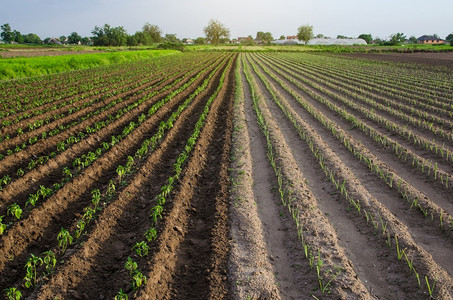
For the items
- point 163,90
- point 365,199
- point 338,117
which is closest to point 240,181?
point 365,199

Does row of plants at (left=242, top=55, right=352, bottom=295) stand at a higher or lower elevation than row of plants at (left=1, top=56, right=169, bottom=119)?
lower

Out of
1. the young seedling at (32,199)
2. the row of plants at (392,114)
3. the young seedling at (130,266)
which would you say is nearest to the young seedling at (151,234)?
the young seedling at (130,266)

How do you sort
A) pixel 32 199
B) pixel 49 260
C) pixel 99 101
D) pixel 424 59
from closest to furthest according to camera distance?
1. pixel 49 260
2. pixel 32 199
3. pixel 99 101
4. pixel 424 59

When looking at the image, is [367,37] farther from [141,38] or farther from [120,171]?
[120,171]

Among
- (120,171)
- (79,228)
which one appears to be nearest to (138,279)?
(79,228)

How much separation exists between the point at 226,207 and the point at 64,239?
8.63 feet

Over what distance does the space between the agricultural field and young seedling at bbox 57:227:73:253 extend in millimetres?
26

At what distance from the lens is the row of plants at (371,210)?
13.7 ft

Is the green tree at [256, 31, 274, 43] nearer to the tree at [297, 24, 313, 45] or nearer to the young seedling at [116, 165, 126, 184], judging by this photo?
the tree at [297, 24, 313, 45]

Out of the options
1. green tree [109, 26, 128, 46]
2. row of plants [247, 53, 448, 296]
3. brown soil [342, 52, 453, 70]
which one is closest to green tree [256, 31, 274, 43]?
green tree [109, 26, 128, 46]

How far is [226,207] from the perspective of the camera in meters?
5.87

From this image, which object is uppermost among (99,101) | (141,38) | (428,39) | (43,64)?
(141,38)

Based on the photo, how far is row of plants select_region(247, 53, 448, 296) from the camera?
4164mm

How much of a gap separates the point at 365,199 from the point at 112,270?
4421 mm
